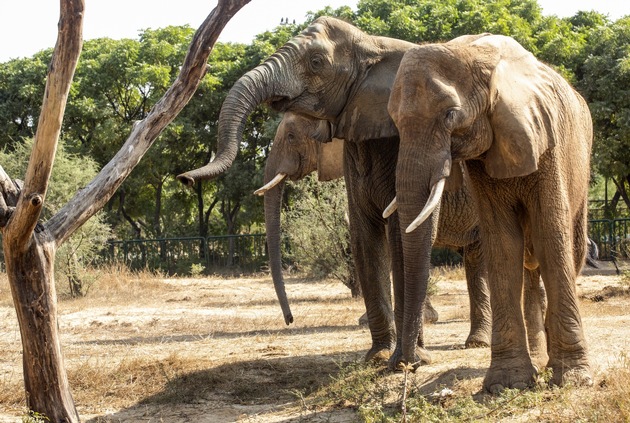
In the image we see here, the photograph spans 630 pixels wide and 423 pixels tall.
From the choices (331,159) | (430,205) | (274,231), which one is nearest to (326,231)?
(274,231)

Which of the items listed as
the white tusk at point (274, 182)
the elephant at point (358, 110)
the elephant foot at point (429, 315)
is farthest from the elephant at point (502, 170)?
the elephant foot at point (429, 315)

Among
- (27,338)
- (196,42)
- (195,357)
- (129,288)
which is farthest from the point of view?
(129,288)

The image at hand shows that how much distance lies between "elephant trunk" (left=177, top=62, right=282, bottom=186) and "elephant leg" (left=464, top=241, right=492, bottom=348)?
10.4ft

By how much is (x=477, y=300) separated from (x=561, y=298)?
3.10 meters

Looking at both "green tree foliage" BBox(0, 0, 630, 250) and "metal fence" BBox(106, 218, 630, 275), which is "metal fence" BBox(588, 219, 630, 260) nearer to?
"green tree foliage" BBox(0, 0, 630, 250)

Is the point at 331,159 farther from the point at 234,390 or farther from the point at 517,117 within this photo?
the point at 517,117

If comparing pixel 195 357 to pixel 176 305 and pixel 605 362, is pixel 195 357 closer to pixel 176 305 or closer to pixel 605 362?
pixel 605 362

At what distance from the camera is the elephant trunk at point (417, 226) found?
6402mm

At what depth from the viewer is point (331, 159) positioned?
31.7 feet

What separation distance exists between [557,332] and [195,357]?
4.24 meters

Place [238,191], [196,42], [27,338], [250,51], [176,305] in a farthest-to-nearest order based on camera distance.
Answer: [250,51]
[238,191]
[176,305]
[196,42]
[27,338]

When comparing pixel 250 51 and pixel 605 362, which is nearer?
pixel 605 362

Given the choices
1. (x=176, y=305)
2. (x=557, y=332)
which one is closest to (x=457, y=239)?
(x=557, y=332)

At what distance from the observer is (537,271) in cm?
788
